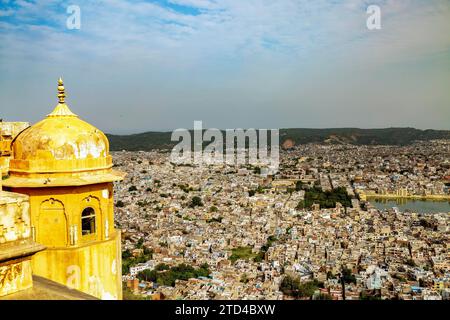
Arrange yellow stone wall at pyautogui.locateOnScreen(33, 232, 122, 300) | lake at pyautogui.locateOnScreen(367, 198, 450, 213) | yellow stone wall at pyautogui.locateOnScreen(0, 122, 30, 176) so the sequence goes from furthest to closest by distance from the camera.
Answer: lake at pyautogui.locateOnScreen(367, 198, 450, 213) < yellow stone wall at pyautogui.locateOnScreen(0, 122, 30, 176) < yellow stone wall at pyautogui.locateOnScreen(33, 232, 122, 300)

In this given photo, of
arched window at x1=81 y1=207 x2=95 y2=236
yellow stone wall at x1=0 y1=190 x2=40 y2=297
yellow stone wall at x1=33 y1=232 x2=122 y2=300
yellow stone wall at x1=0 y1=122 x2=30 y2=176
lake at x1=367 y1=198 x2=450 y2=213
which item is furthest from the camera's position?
lake at x1=367 y1=198 x2=450 y2=213

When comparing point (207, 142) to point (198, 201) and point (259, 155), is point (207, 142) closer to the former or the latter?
point (259, 155)

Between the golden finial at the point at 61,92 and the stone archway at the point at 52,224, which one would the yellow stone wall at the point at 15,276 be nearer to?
the stone archway at the point at 52,224

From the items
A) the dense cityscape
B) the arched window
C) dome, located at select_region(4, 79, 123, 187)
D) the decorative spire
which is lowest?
the dense cityscape

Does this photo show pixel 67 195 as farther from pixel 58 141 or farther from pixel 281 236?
pixel 281 236

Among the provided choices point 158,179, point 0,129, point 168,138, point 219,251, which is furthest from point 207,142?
point 0,129

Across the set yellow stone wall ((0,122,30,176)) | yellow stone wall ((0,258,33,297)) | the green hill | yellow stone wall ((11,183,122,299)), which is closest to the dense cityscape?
yellow stone wall ((0,122,30,176))

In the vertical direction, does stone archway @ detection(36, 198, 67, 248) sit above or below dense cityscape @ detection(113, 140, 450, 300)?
above

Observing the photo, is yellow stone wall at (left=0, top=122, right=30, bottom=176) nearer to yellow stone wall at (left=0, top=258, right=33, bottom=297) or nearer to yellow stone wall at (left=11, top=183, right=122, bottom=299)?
yellow stone wall at (left=11, top=183, right=122, bottom=299)
